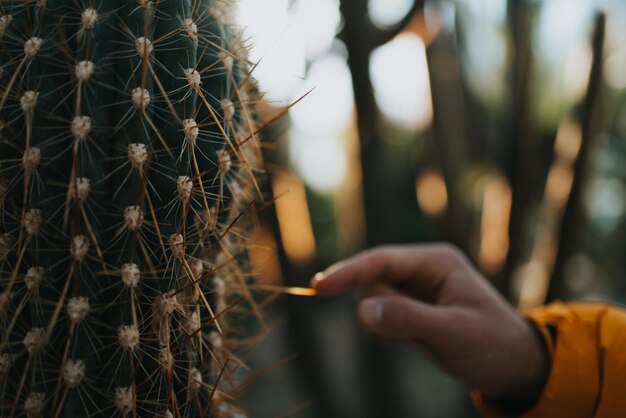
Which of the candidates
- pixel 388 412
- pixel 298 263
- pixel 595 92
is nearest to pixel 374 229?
pixel 298 263

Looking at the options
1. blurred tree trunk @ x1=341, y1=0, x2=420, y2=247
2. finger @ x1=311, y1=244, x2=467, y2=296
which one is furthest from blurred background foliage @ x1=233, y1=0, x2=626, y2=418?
finger @ x1=311, y1=244, x2=467, y2=296

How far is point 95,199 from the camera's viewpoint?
569mm

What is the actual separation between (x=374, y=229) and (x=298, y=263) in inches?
12.4

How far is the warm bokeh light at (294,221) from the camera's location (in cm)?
219

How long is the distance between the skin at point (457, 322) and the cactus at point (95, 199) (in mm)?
389

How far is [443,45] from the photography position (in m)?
2.34

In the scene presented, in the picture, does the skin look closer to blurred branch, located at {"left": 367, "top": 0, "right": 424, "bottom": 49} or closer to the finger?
the finger

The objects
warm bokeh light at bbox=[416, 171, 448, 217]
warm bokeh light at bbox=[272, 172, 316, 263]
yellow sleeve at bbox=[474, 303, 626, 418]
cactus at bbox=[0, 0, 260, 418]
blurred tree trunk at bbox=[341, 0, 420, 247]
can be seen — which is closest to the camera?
cactus at bbox=[0, 0, 260, 418]

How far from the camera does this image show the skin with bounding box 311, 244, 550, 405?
35.1 inches

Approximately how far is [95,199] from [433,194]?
192 cm

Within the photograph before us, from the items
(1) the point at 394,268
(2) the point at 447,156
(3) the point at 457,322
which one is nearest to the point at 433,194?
(2) the point at 447,156

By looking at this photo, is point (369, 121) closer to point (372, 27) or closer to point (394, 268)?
point (372, 27)

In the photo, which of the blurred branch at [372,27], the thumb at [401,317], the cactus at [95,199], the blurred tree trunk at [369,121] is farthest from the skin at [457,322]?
the blurred branch at [372,27]

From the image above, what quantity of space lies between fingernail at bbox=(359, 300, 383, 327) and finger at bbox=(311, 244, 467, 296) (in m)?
0.12
